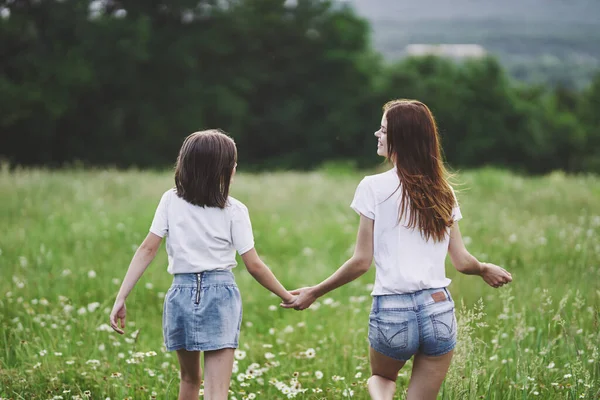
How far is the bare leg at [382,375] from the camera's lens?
9.66 ft

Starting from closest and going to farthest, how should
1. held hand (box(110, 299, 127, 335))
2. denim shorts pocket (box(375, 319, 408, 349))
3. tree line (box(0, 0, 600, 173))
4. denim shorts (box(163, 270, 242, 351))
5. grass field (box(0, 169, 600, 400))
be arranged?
denim shorts pocket (box(375, 319, 408, 349))
denim shorts (box(163, 270, 242, 351))
held hand (box(110, 299, 127, 335))
grass field (box(0, 169, 600, 400))
tree line (box(0, 0, 600, 173))

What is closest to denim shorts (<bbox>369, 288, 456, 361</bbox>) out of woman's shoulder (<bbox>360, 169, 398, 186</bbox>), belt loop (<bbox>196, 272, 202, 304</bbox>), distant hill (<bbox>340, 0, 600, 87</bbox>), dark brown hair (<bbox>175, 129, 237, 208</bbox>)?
woman's shoulder (<bbox>360, 169, 398, 186</bbox>)

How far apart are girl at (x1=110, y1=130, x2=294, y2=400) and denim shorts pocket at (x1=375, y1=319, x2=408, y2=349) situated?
2.39 ft

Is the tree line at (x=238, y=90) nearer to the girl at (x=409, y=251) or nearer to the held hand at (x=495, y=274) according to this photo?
the girl at (x=409, y=251)

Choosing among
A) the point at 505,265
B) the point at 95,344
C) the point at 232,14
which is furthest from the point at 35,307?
the point at 232,14

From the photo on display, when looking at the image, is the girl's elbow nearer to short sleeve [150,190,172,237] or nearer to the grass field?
the grass field

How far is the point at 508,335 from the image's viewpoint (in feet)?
15.4

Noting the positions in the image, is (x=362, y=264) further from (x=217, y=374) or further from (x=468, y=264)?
(x=217, y=374)

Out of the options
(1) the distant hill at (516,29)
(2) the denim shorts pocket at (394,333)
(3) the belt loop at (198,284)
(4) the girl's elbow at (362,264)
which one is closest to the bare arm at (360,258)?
(4) the girl's elbow at (362,264)

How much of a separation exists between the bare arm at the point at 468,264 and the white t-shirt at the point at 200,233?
103 cm

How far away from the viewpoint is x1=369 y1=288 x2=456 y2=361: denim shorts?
2.82 m

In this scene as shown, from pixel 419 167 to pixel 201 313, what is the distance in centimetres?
129

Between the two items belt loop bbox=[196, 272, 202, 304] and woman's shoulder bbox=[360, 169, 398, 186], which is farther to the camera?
belt loop bbox=[196, 272, 202, 304]

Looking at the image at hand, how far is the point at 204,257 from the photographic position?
311 cm
